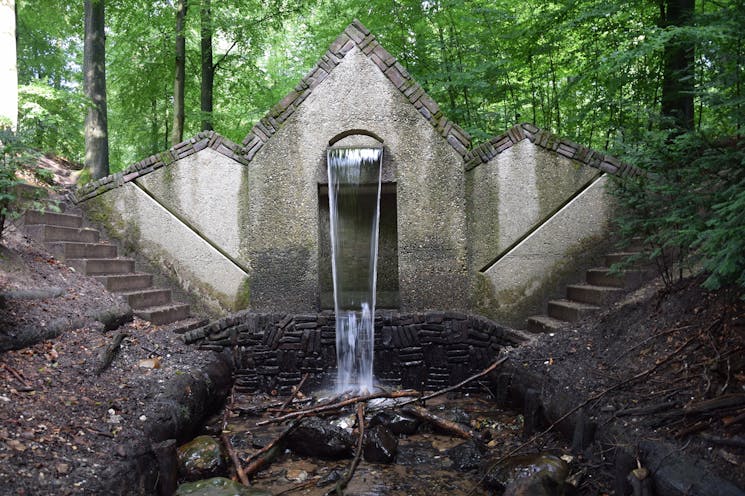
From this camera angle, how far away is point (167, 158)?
24.3ft

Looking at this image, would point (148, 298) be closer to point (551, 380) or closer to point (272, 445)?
point (272, 445)

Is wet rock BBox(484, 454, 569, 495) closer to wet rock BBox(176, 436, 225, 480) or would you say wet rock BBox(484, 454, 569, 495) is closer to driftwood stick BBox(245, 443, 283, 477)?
driftwood stick BBox(245, 443, 283, 477)

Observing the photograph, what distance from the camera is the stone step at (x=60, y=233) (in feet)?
21.8

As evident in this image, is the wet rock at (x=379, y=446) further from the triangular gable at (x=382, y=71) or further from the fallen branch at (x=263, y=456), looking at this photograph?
the triangular gable at (x=382, y=71)

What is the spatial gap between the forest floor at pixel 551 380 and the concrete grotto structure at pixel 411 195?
145cm

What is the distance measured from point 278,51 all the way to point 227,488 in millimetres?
18490

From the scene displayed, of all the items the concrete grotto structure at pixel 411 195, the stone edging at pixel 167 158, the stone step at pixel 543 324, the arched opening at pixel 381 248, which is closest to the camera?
the stone step at pixel 543 324

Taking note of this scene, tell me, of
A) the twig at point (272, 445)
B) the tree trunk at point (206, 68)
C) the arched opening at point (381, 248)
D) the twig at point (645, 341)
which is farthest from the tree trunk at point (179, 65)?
the twig at point (645, 341)

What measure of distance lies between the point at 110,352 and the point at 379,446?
267 cm

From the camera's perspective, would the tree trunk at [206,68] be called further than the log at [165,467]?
Yes

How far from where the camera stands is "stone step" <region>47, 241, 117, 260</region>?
656cm

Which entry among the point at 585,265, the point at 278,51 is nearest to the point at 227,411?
the point at 585,265

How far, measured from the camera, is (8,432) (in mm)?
3289

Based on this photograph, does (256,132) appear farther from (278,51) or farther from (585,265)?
(278,51)
